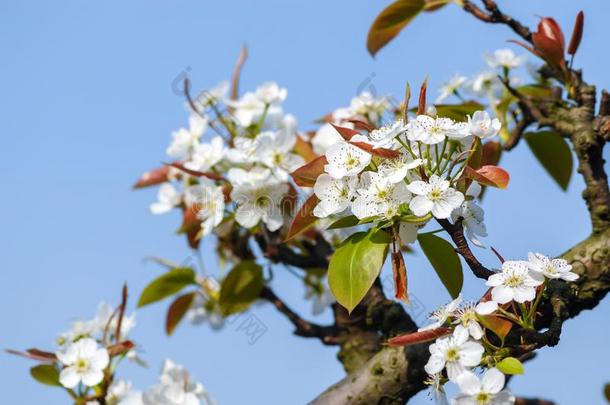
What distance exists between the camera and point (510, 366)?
44.0 inches

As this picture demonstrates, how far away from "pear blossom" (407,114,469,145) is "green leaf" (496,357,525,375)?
0.29m

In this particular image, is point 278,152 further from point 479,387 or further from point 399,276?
point 479,387

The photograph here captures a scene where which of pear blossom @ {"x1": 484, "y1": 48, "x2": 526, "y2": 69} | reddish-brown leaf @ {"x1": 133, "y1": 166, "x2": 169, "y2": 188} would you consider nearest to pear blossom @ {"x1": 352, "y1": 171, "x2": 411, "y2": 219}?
pear blossom @ {"x1": 484, "y1": 48, "x2": 526, "y2": 69}

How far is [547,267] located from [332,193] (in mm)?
311

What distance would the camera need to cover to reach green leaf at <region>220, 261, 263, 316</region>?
79.8 inches

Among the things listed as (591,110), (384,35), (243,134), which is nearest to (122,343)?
(243,134)

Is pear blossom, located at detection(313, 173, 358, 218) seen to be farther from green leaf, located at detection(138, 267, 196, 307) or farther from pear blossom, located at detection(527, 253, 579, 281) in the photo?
green leaf, located at detection(138, 267, 196, 307)

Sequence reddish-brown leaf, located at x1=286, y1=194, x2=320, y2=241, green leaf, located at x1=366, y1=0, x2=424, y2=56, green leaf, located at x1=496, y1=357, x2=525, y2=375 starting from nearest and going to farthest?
green leaf, located at x1=496, y1=357, x2=525, y2=375, reddish-brown leaf, located at x1=286, y1=194, x2=320, y2=241, green leaf, located at x1=366, y1=0, x2=424, y2=56

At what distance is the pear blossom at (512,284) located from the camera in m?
1.14

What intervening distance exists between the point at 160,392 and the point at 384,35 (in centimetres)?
90

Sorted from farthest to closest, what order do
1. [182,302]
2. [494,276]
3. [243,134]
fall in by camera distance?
1. [182,302]
2. [243,134]
3. [494,276]

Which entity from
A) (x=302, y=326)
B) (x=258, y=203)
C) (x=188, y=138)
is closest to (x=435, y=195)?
(x=258, y=203)

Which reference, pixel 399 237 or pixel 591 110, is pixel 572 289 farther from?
pixel 591 110

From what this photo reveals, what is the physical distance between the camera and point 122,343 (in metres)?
1.76
